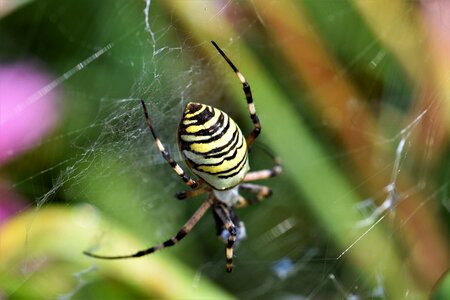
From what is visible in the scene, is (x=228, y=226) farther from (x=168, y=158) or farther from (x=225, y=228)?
(x=168, y=158)

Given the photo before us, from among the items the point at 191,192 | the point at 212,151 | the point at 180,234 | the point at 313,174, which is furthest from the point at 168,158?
the point at 313,174

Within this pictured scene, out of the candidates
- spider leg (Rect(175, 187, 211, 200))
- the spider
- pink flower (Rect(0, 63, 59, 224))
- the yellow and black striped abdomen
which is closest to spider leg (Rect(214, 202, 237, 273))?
the spider

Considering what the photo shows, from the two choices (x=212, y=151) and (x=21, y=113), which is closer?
(x=212, y=151)

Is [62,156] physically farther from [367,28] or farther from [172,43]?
[367,28]

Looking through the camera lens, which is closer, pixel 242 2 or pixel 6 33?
pixel 242 2

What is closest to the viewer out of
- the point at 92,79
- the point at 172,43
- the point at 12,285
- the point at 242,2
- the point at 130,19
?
the point at 172,43

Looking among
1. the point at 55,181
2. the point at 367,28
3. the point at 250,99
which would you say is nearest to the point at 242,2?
the point at 250,99
